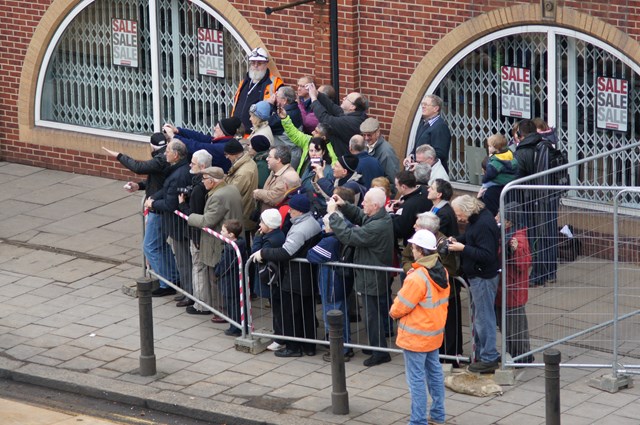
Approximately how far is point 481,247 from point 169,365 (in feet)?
10.3

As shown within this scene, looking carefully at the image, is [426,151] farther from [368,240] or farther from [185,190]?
[185,190]

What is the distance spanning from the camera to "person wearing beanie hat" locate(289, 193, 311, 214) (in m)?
12.7

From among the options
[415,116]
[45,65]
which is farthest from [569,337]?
[45,65]

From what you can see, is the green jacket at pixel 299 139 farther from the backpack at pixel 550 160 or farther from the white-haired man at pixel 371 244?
the white-haired man at pixel 371 244

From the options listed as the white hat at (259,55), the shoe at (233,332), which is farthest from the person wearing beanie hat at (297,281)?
the white hat at (259,55)

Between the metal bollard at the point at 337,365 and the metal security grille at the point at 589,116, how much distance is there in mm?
4505


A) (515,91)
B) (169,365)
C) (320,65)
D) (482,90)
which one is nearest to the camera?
(169,365)

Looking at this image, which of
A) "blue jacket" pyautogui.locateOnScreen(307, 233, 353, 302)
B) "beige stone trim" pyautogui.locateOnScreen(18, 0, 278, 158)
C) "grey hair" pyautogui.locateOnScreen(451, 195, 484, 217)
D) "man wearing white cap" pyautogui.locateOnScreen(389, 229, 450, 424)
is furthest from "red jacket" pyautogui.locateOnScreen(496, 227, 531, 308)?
"beige stone trim" pyautogui.locateOnScreen(18, 0, 278, 158)

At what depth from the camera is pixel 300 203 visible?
1266 cm

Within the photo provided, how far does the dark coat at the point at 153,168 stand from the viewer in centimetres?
1431

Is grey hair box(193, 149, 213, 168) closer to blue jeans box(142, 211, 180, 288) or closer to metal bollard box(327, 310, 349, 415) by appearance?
blue jeans box(142, 211, 180, 288)

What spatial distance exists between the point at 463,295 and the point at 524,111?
9.99ft

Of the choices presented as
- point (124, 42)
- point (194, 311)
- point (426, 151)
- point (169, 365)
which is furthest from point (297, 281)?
point (124, 42)

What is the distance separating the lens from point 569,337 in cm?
1209
